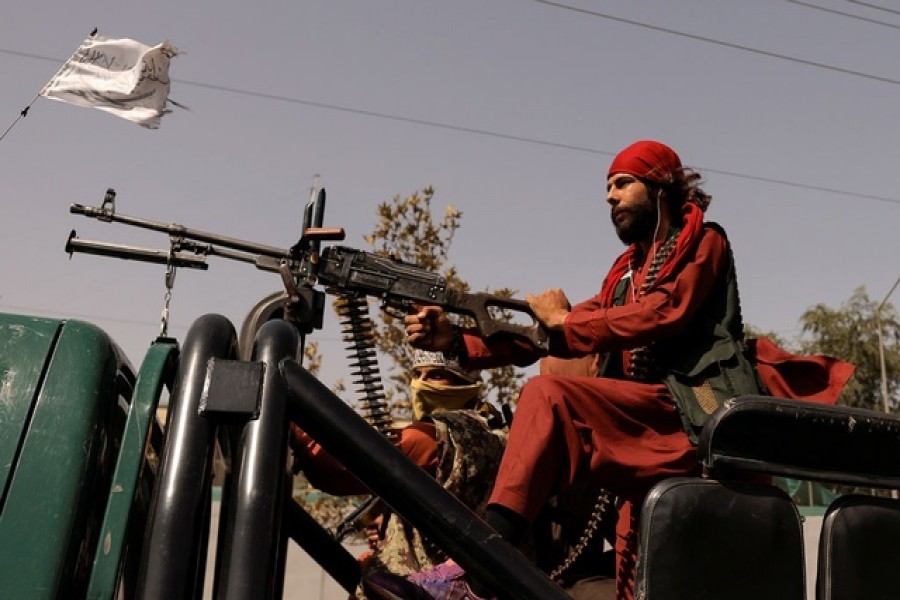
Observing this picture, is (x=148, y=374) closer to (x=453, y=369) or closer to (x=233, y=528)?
(x=233, y=528)

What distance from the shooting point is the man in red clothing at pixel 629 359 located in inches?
95.3

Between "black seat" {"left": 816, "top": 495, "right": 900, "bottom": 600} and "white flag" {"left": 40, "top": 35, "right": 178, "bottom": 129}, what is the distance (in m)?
4.11

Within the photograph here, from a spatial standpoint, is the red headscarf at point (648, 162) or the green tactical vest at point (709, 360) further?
the red headscarf at point (648, 162)

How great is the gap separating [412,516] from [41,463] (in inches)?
20.0

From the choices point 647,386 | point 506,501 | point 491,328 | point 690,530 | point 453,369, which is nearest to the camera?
point 690,530

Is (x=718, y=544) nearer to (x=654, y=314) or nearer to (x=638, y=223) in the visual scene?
(x=654, y=314)

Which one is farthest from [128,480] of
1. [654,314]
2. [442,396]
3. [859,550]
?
[442,396]

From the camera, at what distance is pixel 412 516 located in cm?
146

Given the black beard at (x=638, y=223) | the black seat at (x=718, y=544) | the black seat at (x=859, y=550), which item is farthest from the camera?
the black beard at (x=638, y=223)

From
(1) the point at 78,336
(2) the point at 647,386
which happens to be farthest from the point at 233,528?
(2) the point at 647,386

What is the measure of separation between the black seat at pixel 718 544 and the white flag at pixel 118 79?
4.05 metres

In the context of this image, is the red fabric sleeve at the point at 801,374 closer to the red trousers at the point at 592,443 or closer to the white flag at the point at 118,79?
the red trousers at the point at 592,443

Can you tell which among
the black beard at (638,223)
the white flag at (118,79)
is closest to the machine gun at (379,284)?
the black beard at (638,223)

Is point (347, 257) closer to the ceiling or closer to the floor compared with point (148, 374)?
closer to the ceiling
